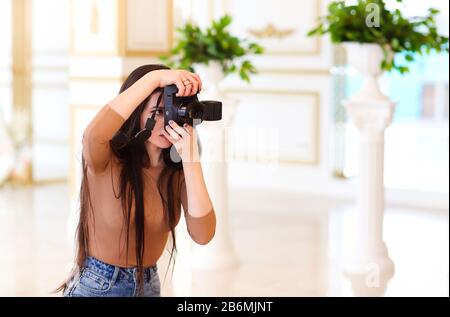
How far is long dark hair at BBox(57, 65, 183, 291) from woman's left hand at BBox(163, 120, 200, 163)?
12 centimetres

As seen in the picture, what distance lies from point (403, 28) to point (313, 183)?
2.90m

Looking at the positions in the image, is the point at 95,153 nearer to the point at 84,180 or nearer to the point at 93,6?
the point at 84,180

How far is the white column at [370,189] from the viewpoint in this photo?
4.34 m

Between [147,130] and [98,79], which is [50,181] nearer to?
[98,79]

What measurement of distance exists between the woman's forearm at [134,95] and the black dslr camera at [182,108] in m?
0.05

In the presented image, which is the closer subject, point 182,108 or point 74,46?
point 182,108

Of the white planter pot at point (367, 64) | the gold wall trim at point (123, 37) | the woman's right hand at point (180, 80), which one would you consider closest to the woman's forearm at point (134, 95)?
the woman's right hand at point (180, 80)

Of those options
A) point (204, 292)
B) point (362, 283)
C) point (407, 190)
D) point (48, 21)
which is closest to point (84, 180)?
point (204, 292)

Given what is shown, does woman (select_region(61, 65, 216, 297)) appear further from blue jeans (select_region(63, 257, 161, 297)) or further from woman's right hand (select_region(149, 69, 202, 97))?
woman's right hand (select_region(149, 69, 202, 97))

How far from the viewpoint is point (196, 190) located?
A: 181cm

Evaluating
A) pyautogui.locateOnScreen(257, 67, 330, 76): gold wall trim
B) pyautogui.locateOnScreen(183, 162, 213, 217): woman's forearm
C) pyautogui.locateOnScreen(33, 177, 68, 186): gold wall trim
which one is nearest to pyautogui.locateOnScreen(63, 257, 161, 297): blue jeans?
pyautogui.locateOnScreen(183, 162, 213, 217): woman's forearm

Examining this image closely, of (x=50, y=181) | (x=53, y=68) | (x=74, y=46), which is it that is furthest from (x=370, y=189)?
(x=53, y=68)

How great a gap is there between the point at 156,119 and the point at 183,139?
0.08 meters

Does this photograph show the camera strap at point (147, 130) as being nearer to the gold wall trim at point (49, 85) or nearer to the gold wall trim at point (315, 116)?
the gold wall trim at point (315, 116)
